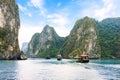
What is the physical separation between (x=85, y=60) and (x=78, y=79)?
11776 cm

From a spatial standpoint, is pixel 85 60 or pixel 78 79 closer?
pixel 78 79

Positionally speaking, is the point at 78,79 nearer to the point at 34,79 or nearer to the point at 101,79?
the point at 101,79

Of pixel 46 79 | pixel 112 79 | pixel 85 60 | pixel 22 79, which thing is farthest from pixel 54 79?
pixel 85 60

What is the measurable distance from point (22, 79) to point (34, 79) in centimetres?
259

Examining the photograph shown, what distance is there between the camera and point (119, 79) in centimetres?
6562

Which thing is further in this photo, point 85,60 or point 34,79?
point 85,60

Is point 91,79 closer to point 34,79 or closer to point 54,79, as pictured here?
point 54,79

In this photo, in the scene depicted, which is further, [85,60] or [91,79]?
[85,60]

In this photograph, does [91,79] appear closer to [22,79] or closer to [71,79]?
[71,79]

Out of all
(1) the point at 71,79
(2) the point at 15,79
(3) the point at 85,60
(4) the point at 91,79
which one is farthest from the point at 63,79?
Answer: (3) the point at 85,60

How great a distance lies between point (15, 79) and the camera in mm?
64250

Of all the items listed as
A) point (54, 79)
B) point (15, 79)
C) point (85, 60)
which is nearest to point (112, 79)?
point (54, 79)

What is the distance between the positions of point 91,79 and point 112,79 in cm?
475

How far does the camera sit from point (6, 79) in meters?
63.6
